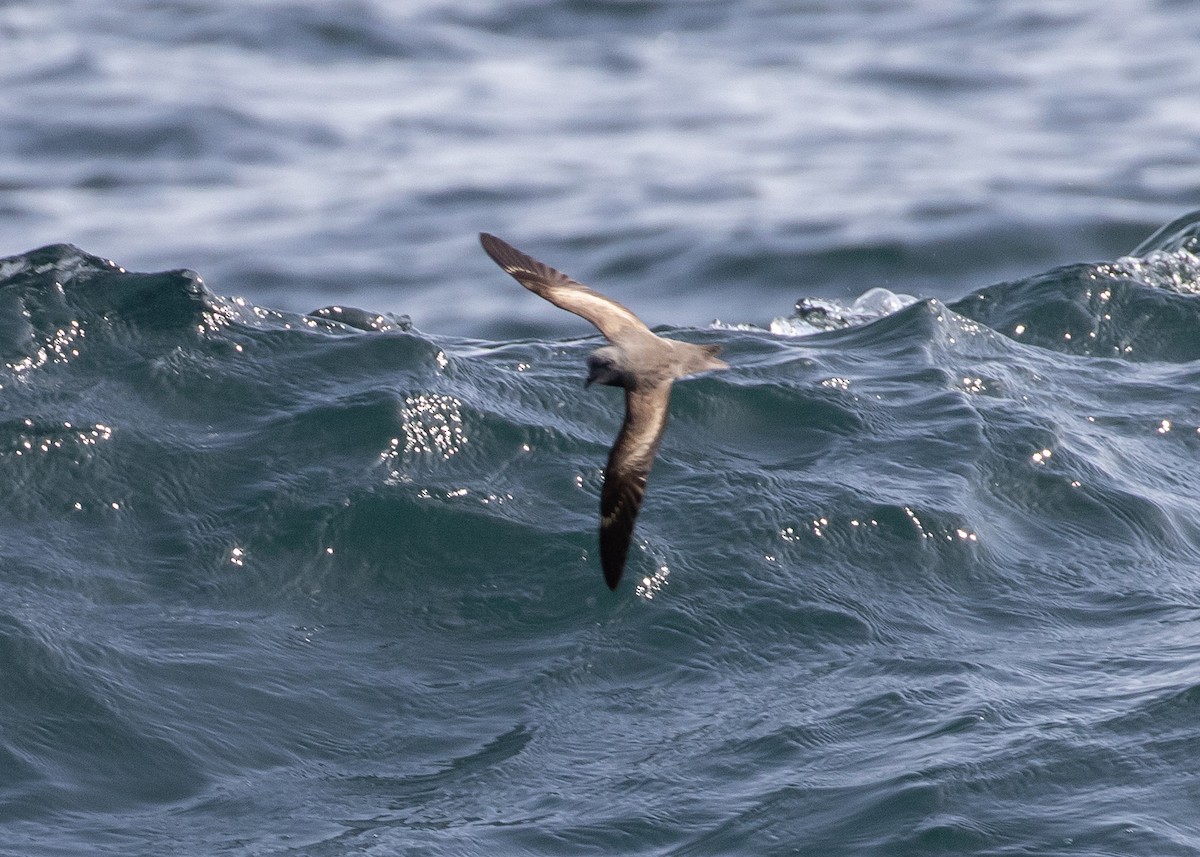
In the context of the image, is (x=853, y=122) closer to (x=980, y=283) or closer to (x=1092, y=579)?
(x=980, y=283)

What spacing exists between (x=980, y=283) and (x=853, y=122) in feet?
15.5

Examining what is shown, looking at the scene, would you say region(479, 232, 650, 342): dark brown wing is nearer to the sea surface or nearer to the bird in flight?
the bird in flight

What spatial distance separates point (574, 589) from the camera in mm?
6281

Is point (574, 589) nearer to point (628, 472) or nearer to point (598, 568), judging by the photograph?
point (598, 568)

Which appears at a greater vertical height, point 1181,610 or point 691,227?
point 691,227

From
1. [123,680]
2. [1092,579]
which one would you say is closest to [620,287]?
[1092,579]

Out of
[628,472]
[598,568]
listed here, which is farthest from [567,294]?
[628,472]

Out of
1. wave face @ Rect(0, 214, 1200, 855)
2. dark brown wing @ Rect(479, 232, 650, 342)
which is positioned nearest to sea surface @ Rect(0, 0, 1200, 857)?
wave face @ Rect(0, 214, 1200, 855)

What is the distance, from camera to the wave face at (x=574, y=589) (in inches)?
202

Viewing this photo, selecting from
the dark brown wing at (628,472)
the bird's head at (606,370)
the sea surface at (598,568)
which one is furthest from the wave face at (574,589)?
the bird's head at (606,370)

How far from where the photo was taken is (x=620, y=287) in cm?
1181

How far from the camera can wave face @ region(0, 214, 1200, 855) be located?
5.14 meters

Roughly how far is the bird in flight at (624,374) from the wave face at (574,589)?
2.17 ft

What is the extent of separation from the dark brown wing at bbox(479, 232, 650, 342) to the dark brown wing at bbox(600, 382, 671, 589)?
1.94ft
